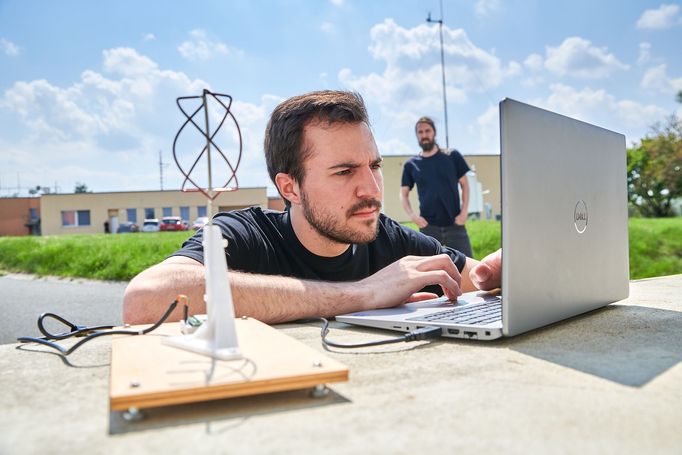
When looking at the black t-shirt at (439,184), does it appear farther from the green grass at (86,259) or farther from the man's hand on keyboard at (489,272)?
the green grass at (86,259)

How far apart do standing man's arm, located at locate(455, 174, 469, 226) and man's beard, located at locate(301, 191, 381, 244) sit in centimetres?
303

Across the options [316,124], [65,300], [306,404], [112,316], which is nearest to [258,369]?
[306,404]

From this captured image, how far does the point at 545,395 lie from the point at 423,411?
6.2 inches

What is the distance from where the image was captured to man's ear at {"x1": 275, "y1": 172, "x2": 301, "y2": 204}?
5.97 feet

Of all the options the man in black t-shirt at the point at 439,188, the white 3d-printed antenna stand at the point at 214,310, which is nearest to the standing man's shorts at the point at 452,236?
the man in black t-shirt at the point at 439,188

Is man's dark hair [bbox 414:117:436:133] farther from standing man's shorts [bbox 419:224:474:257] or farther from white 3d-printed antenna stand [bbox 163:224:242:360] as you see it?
white 3d-printed antenna stand [bbox 163:224:242:360]

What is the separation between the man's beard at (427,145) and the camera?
4580mm

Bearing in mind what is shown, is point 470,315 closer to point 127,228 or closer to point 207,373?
point 207,373

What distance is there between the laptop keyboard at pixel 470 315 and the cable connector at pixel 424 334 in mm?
43

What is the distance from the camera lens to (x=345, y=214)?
165cm

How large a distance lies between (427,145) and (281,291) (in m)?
3.55

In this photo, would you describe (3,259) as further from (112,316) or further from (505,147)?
(505,147)

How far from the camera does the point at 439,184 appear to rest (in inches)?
180

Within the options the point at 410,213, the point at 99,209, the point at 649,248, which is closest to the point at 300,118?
the point at 410,213
